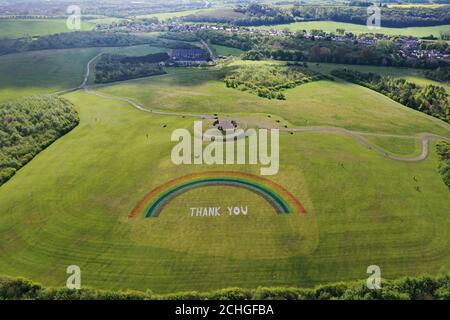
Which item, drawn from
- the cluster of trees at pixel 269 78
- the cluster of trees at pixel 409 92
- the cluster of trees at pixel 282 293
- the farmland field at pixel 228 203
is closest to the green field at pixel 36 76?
the farmland field at pixel 228 203

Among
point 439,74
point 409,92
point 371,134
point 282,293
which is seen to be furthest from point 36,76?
point 439,74

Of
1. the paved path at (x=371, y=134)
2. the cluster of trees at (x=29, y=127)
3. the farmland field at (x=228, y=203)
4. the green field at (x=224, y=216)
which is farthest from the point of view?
the paved path at (x=371, y=134)

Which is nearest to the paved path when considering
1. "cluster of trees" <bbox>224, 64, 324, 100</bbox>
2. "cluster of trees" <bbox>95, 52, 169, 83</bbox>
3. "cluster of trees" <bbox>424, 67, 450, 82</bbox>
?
"cluster of trees" <bbox>224, 64, 324, 100</bbox>

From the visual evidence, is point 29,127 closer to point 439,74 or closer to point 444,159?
point 444,159

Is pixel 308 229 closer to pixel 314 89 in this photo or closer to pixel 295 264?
pixel 295 264

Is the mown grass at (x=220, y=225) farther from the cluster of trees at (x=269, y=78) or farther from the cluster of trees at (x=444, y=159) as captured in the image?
the cluster of trees at (x=269, y=78)

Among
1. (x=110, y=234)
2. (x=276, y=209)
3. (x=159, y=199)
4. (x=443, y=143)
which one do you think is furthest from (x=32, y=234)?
(x=443, y=143)
